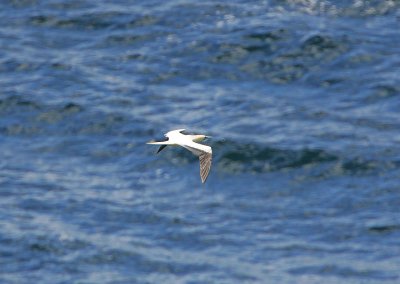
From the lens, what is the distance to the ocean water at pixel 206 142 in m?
27.3

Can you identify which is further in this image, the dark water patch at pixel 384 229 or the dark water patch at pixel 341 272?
the dark water patch at pixel 384 229

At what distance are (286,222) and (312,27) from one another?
7644mm

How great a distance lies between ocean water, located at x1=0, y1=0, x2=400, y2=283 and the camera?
27281 mm

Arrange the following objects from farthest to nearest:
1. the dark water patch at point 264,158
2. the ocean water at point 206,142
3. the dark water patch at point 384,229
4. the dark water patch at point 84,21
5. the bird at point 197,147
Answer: the dark water patch at point 84,21 → the dark water patch at point 264,158 → the dark water patch at point 384,229 → the ocean water at point 206,142 → the bird at point 197,147

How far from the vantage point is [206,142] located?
30453 millimetres

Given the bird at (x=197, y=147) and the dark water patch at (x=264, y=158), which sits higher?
the bird at (x=197, y=147)

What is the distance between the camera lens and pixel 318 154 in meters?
30.3

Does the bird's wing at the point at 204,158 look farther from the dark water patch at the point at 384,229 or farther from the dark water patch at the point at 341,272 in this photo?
the dark water patch at the point at 384,229

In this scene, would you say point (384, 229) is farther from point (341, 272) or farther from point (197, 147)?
point (197, 147)

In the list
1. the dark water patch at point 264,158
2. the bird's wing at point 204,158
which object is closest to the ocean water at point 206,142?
the dark water patch at point 264,158

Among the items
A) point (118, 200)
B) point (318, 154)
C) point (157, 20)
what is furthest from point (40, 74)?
point (318, 154)

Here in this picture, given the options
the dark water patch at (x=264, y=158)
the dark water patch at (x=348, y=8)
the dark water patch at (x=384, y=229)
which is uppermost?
the dark water patch at (x=348, y=8)

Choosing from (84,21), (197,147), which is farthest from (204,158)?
(84,21)

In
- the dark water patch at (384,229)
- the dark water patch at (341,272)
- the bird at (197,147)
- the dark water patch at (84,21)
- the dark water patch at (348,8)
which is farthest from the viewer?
the dark water patch at (84,21)
